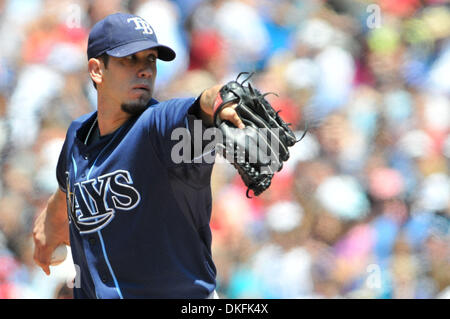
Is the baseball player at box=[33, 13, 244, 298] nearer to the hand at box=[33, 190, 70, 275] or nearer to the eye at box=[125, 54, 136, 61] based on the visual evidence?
the eye at box=[125, 54, 136, 61]

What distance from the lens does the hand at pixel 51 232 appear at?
2.79 metres

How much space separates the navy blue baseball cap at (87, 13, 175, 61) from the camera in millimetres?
2209

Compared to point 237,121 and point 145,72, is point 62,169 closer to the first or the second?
point 145,72

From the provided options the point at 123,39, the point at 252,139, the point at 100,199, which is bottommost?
the point at 100,199

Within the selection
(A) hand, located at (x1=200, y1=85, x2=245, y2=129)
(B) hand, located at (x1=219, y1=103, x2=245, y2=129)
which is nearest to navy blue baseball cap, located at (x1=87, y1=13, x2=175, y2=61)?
(A) hand, located at (x1=200, y1=85, x2=245, y2=129)

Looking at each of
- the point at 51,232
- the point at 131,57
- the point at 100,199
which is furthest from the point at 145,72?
the point at 51,232

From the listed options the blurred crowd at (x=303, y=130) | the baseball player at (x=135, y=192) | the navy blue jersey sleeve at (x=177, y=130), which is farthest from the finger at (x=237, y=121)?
the blurred crowd at (x=303, y=130)

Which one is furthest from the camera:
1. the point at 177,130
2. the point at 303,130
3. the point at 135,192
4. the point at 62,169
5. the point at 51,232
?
the point at 303,130

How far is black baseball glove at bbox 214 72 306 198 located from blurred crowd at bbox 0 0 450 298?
5.88 ft

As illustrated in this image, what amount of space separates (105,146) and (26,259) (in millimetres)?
1872

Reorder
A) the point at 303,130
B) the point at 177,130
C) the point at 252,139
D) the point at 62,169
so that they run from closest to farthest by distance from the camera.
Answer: the point at 252,139, the point at 177,130, the point at 62,169, the point at 303,130

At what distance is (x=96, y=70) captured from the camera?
2354 mm

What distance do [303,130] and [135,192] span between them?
184cm
